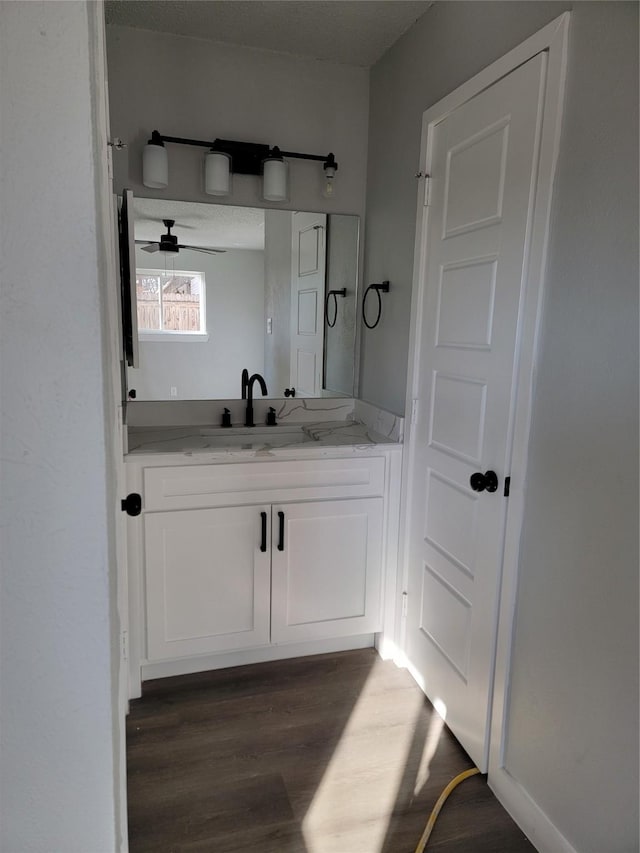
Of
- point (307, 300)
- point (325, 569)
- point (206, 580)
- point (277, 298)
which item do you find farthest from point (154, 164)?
point (325, 569)

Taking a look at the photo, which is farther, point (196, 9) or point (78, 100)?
point (196, 9)

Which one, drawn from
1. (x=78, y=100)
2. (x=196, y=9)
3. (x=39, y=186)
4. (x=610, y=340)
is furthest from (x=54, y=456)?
(x=196, y=9)

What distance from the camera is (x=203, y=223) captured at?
8.22 feet

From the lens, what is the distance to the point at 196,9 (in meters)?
2.13

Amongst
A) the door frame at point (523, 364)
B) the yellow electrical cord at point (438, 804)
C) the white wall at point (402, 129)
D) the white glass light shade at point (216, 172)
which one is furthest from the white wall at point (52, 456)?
the white glass light shade at point (216, 172)

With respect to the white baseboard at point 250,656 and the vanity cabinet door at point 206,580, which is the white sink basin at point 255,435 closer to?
the vanity cabinet door at point 206,580

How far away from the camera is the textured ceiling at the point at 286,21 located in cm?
209

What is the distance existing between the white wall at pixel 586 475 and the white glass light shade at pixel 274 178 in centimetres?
100

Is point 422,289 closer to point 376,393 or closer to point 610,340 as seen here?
point 376,393

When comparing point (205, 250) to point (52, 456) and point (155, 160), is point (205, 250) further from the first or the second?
point (52, 456)

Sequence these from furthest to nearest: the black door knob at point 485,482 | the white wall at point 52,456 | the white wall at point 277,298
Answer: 1. the white wall at point 277,298
2. the black door knob at point 485,482
3. the white wall at point 52,456

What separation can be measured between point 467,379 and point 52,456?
55.5 inches

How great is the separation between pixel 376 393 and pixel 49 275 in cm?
204

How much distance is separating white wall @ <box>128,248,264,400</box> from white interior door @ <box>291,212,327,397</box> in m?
0.17
